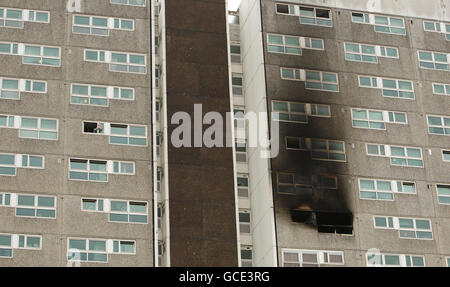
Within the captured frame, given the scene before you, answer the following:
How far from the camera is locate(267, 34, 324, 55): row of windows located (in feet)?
194

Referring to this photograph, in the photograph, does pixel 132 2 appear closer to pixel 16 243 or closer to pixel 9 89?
pixel 9 89

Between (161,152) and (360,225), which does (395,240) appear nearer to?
(360,225)

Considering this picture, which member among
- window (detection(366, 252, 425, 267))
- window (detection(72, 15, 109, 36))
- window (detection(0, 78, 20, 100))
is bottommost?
window (detection(366, 252, 425, 267))

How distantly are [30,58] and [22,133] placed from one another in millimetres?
4934

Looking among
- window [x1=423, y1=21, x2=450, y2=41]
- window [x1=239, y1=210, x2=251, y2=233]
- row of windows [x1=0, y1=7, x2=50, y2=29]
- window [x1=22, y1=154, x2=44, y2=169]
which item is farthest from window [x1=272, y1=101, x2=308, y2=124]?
row of windows [x1=0, y1=7, x2=50, y2=29]

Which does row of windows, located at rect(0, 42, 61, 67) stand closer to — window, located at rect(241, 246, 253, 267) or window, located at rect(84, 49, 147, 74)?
window, located at rect(84, 49, 147, 74)

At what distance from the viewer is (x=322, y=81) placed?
58.8 meters

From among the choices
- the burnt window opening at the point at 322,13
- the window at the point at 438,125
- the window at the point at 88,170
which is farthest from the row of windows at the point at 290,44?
the window at the point at 88,170

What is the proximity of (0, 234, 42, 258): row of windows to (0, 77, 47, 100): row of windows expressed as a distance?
8493 millimetres

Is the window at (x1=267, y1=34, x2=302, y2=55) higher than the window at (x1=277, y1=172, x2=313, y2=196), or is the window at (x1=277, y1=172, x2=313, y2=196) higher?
the window at (x1=267, y1=34, x2=302, y2=55)

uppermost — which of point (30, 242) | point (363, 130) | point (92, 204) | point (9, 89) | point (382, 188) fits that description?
point (9, 89)

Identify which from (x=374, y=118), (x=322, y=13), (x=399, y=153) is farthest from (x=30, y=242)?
(x=322, y=13)

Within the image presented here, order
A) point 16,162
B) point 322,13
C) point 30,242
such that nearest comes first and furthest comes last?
point 30,242 → point 16,162 → point 322,13

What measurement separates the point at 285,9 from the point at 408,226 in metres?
15.8
